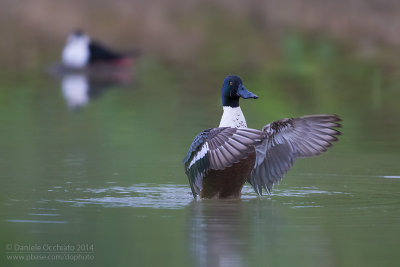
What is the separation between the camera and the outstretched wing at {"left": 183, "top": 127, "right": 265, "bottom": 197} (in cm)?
738

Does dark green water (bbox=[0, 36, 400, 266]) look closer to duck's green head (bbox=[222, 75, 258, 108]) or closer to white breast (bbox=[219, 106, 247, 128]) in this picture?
white breast (bbox=[219, 106, 247, 128])

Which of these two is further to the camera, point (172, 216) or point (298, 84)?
A: point (298, 84)

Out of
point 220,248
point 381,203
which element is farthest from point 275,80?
point 220,248

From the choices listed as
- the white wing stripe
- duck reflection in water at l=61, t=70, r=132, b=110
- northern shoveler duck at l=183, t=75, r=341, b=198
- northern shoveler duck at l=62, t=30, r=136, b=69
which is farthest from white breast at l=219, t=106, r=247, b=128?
northern shoveler duck at l=62, t=30, r=136, b=69

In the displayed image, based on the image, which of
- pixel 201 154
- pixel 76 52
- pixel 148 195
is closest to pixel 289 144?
pixel 201 154

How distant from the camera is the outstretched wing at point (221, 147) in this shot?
738 centimetres

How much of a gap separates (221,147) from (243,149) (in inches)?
7.0

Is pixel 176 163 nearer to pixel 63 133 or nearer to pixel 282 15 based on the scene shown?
pixel 63 133

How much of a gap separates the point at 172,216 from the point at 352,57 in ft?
41.8

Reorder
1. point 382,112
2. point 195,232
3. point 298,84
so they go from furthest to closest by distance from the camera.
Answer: point 298,84 < point 382,112 < point 195,232

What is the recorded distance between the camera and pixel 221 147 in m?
7.43

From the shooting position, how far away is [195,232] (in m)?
6.58

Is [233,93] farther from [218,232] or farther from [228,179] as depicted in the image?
[218,232]

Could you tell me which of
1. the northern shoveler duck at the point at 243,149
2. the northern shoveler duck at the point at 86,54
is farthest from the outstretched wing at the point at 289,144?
the northern shoveler duck at the point at 86,54
